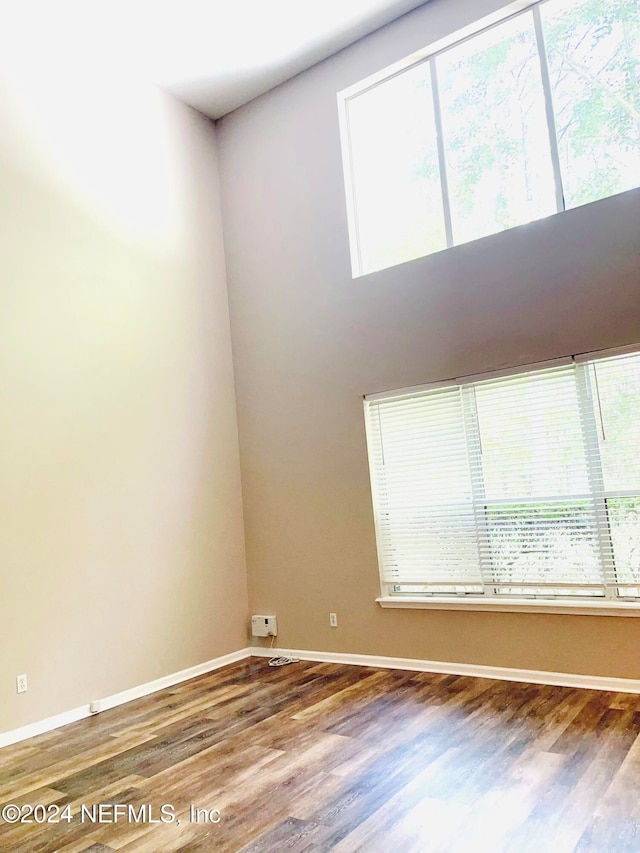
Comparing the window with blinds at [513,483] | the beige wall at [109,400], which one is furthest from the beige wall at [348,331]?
the beige wall at [109,400]

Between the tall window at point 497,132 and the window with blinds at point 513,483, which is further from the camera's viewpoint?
the tall window at point 497,132

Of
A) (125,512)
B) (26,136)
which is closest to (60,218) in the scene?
(26,136)

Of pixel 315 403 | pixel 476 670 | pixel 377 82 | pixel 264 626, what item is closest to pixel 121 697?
pixel 264 626

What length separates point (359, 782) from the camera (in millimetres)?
2818

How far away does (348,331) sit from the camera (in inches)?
201

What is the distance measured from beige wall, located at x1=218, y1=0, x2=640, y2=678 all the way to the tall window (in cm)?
19

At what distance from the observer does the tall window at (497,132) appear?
412 centimetres

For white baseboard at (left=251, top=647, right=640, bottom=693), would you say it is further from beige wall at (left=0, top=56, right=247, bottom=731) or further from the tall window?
the tall window

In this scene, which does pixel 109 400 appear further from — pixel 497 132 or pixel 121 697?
pixel 497 132

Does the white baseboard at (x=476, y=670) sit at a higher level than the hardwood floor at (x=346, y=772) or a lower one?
higher

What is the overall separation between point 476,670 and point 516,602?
0.57 m

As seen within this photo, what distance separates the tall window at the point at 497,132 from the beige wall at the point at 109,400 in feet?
5.17

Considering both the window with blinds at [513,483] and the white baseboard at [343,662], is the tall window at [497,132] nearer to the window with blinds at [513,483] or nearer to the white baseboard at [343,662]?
the window with blinds at [513,483]


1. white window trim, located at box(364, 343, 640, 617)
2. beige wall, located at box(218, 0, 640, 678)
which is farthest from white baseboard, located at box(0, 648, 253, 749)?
white window trim, located at box(364, 343, 640, 617)
